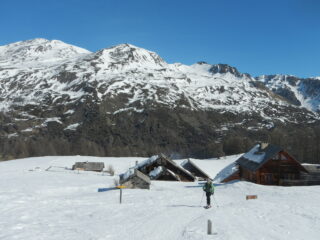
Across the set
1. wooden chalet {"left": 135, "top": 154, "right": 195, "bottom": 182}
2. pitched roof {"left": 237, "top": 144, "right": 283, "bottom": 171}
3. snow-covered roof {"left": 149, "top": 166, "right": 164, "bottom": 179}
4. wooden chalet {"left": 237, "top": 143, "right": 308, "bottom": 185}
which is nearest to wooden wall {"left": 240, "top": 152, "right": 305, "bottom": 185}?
wooden chalet {"left": 237, "top": 143, "right": 308, "bottom": 185}

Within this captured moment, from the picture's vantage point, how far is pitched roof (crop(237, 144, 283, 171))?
152ft

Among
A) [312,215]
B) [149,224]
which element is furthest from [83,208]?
[312,215]

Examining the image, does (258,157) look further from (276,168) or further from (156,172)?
(156,172)

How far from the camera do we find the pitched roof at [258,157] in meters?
46.2

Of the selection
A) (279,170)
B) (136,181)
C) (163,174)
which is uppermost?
(279,170)

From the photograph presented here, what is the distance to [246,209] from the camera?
21359 mm

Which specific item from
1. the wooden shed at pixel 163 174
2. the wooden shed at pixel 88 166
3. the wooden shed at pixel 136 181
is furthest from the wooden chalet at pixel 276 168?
the wooden shed at pixel 88 166

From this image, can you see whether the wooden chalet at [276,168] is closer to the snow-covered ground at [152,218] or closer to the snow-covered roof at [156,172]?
the snow-covered roof at [156,172]

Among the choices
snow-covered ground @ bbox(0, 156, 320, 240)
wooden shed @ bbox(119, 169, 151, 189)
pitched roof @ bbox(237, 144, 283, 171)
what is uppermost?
pitched roof @ bbox(237, 144, 283, 171)

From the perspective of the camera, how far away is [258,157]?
161ft

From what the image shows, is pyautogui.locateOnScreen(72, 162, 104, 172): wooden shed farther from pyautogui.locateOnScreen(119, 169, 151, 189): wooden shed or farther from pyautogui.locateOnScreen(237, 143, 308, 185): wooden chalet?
pyautogui.locateOnScreen(237, 143, 308, 185): wooden chalet

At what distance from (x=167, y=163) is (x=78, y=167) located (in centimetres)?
2402

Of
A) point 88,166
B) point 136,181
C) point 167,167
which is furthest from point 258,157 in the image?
point 88,166

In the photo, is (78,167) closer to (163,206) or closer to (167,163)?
(167,163)
